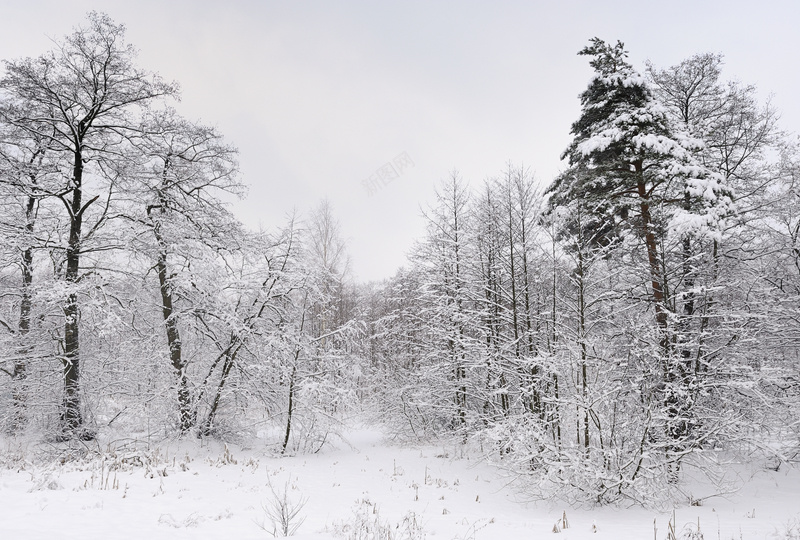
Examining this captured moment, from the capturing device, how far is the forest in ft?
29.6

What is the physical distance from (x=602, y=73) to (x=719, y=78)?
18.0 feet

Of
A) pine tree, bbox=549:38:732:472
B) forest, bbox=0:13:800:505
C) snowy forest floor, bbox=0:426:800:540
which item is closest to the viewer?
snowy forest floor, bbox=0:426:800:540

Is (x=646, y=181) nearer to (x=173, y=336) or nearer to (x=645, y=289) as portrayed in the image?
(x=645, y=289)

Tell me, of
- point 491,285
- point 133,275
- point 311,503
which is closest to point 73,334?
point 133,275

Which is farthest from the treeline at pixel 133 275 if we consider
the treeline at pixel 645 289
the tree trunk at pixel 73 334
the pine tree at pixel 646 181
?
the pine tree at pixel 646 181

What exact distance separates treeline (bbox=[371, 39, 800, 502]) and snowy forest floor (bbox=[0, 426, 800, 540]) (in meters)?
0.94

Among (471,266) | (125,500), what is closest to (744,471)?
(471,266)

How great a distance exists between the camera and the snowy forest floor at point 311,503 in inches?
215

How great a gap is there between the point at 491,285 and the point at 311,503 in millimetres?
9125

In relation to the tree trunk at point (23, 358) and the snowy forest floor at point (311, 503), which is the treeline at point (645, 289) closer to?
the snowy forest floor at point (311, 503)

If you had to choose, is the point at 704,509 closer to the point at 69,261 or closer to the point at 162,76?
the point at 69,261

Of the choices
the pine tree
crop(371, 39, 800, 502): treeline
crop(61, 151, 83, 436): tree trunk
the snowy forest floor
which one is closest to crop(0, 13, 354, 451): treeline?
crop(61, 151, 83, 436): tree trunk

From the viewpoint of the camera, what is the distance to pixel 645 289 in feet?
37.7

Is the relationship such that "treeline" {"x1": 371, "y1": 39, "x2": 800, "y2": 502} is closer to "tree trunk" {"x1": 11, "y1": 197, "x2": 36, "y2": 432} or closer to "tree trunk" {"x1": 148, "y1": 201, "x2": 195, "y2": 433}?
"tree trunk" {"x1": 148, "y1": 201, "x2": 195, "y2": 433}
